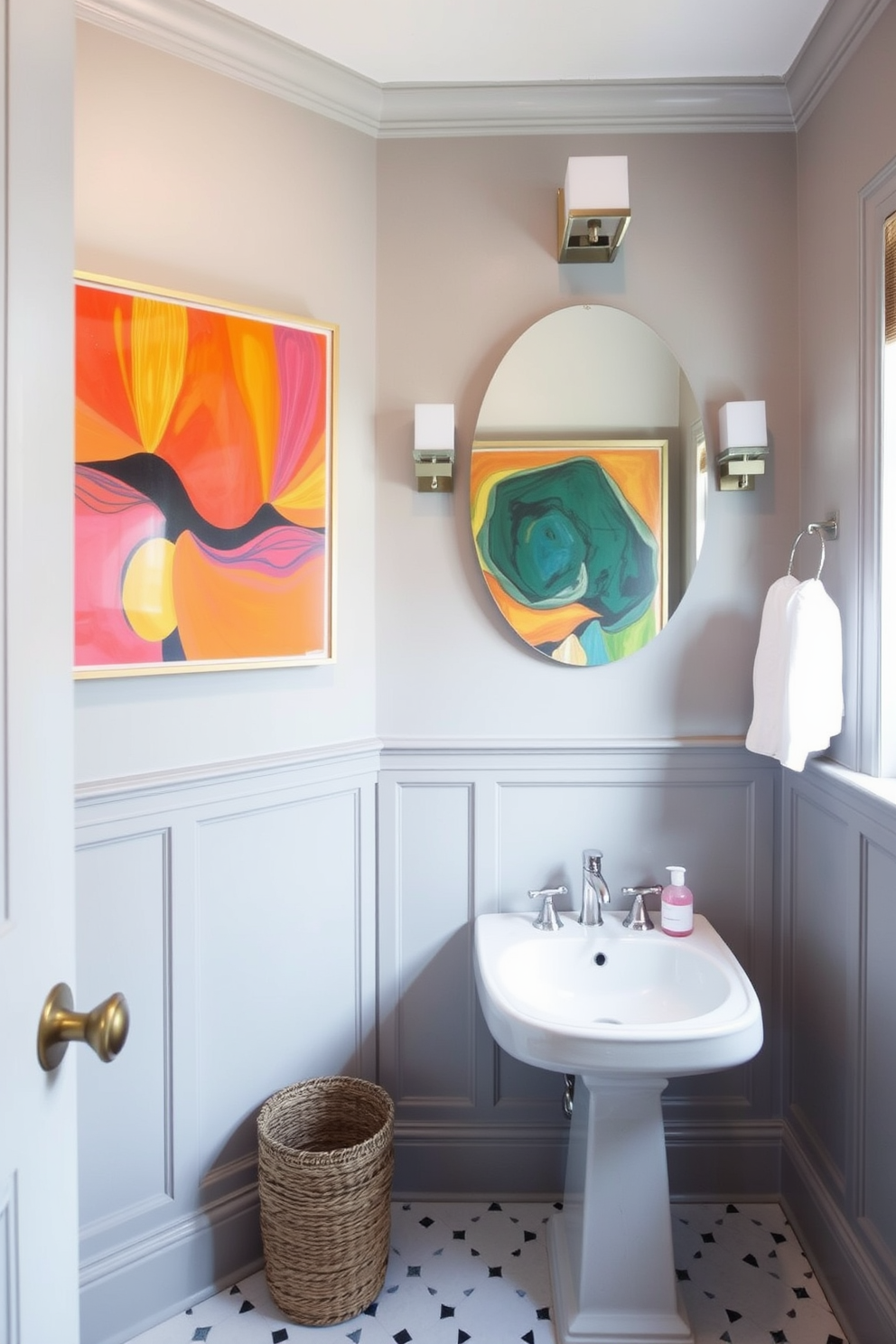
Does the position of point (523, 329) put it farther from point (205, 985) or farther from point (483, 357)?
point (205, 985)

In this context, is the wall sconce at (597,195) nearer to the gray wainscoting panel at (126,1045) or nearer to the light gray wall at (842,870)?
the light gray wall at (842,870)

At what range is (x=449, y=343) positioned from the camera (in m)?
1.93

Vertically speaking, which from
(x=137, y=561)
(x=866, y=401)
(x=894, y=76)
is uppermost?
(x=894, y=76)

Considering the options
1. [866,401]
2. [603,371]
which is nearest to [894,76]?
[866,401]

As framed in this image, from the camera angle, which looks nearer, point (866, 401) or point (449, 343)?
point (866, 401)

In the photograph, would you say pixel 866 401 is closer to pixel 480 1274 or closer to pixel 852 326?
pixel 852 326

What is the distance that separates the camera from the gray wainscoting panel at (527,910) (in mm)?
1970

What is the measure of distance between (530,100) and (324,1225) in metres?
2.33

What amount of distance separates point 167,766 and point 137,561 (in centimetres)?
39

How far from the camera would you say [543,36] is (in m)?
1.70

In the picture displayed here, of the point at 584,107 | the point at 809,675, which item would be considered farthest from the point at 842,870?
the point at 584,107

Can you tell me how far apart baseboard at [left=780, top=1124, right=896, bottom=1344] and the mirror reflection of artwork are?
1.19m

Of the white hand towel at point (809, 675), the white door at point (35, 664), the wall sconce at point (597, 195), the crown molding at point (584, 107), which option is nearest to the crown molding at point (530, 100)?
the crown molding at point (584, 107)

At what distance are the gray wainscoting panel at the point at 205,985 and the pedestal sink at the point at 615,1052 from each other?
0.38 meters
